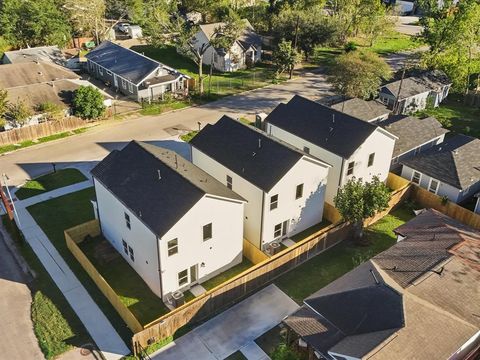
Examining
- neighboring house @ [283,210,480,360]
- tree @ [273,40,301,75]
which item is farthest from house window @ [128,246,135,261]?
tree @ [273,40,301,75]

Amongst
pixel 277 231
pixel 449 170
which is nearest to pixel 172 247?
pixel 277 231

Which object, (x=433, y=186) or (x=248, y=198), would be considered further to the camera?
(x=433, y=186)

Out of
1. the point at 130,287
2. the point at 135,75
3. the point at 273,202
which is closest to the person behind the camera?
the point at 130,287

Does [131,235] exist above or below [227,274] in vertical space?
above

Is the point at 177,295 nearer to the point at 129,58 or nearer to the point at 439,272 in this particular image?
the point at 439,272

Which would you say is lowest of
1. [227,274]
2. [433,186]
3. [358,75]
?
[227,274]

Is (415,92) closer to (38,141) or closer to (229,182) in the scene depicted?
(229,182)

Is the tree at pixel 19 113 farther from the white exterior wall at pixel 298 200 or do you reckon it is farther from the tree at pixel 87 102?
the white exterior wall at pixel 298 200

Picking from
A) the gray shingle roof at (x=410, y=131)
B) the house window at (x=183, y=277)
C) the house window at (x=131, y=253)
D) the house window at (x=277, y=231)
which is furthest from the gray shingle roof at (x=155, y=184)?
the gray shingle roof at (x=410, y=131)
